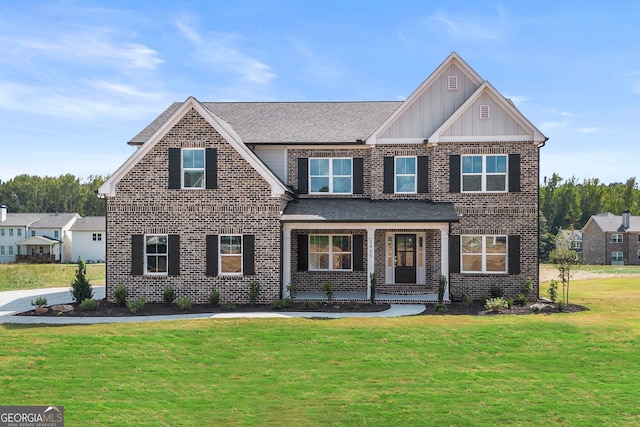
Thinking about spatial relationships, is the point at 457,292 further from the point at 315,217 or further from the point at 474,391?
the point at 474,391

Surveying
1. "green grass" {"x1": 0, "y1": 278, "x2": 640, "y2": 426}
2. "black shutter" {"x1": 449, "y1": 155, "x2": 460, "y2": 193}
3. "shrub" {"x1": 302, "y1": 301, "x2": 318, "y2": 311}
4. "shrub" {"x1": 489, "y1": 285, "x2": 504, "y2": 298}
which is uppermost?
"black shutter" {"x1": 449, "y1": 155, "x2": 460, "y2": 193}

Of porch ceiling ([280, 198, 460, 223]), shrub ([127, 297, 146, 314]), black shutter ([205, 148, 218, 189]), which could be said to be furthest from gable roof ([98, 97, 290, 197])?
shrub ([127, 297, 146, 314])

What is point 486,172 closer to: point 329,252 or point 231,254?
point 329,252

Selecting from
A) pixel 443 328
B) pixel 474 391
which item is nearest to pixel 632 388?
pixel 474 391

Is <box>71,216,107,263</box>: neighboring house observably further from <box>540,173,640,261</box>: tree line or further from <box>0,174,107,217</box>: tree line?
<box>540,173,640,261</box>: tree line

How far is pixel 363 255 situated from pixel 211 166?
23.6 ft

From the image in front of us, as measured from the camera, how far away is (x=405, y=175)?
820 inches

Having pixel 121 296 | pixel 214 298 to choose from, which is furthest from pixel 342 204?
pixel 121 296

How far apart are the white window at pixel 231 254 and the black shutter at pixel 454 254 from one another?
322 inches

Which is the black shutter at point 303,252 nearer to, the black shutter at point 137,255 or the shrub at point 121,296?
the black shutter at point 137,255

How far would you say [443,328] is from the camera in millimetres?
14125

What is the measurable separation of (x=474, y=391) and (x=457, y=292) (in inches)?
389

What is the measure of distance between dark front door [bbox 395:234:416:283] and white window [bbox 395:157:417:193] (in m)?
1.96

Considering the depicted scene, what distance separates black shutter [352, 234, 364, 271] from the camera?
20.8 metres
